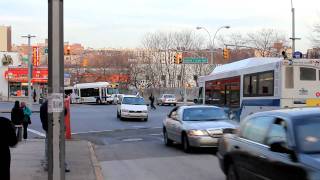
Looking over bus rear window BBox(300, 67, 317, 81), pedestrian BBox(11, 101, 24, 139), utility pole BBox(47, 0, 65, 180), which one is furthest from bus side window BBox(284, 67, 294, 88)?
utility pole BBox(47, 0, 65, 180)

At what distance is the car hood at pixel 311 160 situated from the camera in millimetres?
6227

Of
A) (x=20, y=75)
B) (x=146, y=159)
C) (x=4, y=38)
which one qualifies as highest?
(x=4, y=38)

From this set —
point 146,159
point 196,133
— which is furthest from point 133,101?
point 146,159

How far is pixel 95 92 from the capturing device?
2837 inches

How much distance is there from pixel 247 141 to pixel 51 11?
3.59m

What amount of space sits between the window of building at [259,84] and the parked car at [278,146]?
39.7 ft

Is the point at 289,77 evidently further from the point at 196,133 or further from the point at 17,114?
the point at 17,114

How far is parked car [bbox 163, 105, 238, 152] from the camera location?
16109 millimetres

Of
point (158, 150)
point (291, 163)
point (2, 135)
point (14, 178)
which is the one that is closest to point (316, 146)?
point (291, 163)

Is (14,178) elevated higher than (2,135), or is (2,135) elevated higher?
(2,135)

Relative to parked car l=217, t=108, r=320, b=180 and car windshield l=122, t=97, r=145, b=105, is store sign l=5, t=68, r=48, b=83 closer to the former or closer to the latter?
car windshield l=122, t=97, r=145, b=105

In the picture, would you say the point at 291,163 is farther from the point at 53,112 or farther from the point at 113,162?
the point at 113,162

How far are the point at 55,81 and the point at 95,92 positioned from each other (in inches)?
2507

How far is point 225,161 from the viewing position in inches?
365
